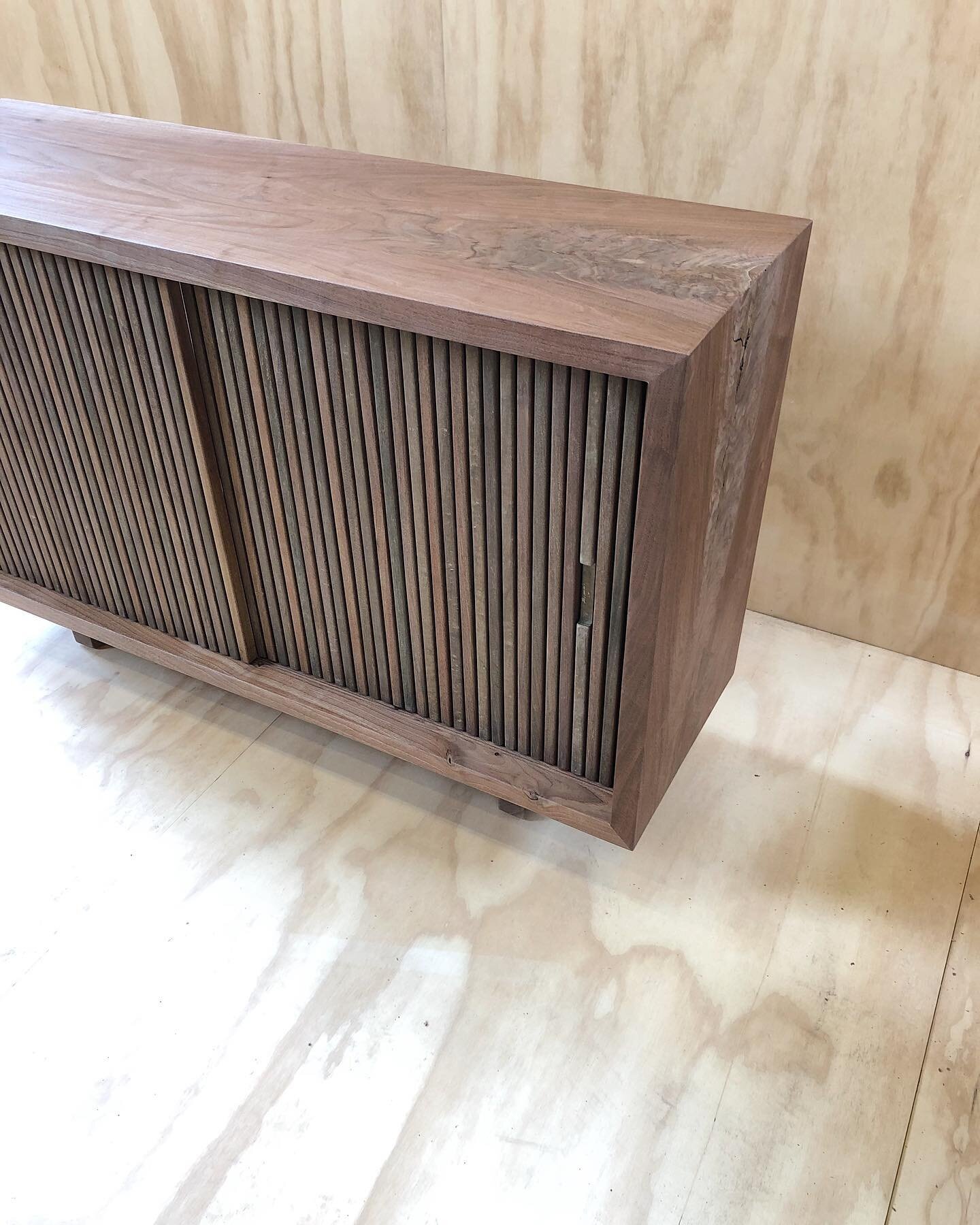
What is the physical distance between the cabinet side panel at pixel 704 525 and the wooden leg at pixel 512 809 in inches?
6.6

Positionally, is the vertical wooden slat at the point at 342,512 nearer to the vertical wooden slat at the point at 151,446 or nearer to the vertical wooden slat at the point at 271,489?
the vertical wooden slat at the point at 271,489

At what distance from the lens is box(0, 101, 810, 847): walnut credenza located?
710 millimetres

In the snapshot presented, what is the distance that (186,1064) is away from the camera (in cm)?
85

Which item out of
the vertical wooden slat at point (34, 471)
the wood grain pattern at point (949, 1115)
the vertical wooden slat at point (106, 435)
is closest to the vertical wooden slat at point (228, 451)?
the vertical wooden slat at point (106, 435)

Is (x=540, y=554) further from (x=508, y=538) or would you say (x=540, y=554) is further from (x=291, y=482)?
(x=291, y=482)

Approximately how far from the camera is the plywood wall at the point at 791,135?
0.97 meters

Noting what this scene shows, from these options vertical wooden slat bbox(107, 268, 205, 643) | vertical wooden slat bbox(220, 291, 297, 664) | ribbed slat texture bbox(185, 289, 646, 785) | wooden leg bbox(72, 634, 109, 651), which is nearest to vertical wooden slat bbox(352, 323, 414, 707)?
ribbed slat texture bbox(185, 289, 646, 785)

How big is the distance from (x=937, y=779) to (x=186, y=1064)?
769 millimetres

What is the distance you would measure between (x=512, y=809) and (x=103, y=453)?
513mm

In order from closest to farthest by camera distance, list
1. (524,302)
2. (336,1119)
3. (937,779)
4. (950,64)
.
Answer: (524,302) → (336,1119) → (950,64) → (937,779)

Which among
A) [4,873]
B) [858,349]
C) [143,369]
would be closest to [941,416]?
[858,349]

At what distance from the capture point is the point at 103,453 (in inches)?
38.3

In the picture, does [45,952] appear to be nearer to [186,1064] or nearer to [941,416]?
[186,1064]

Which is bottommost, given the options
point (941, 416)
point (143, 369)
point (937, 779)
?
point (937, 779)
